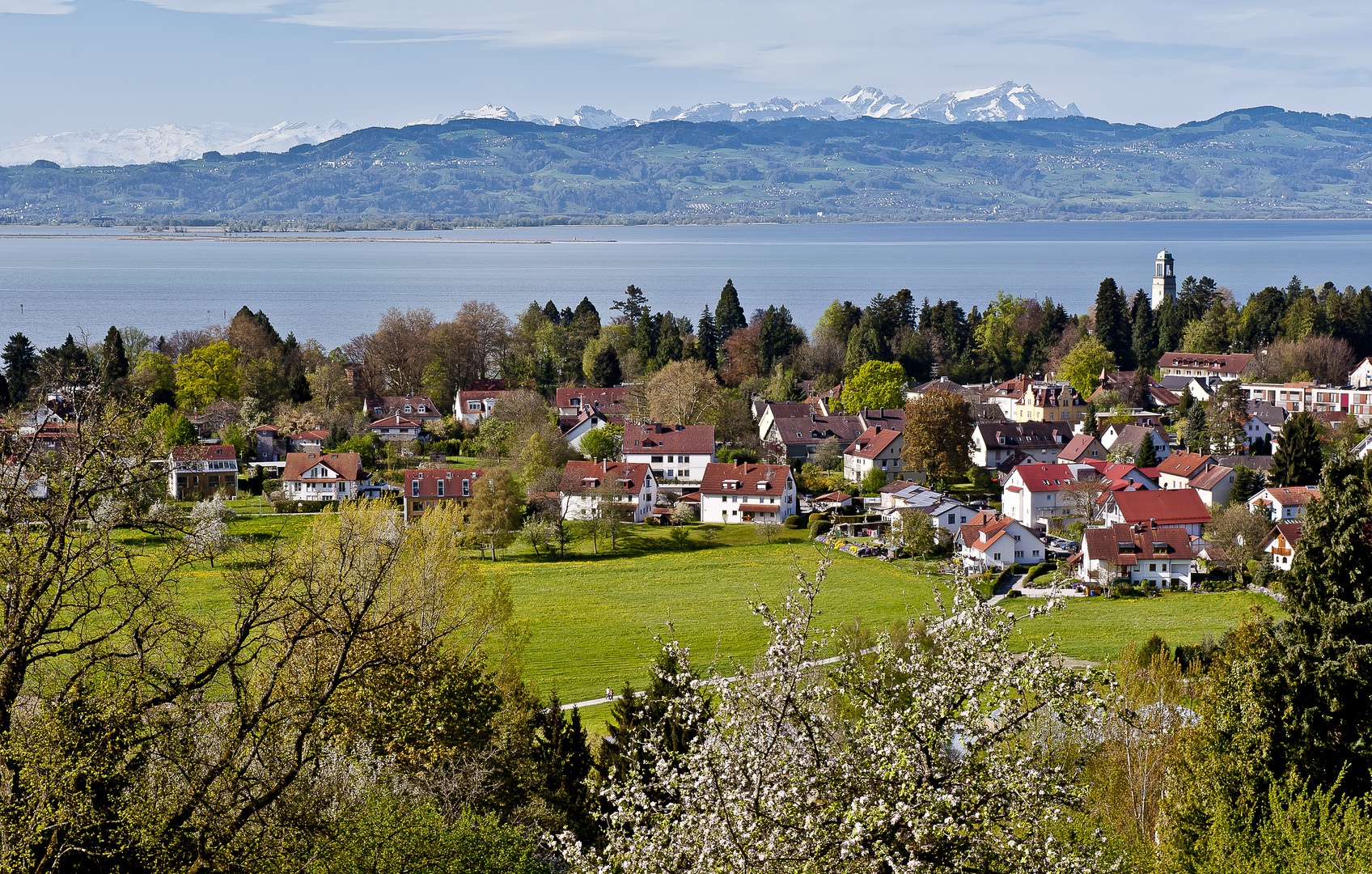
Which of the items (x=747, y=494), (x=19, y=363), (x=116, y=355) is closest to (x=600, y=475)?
(x=747, y=494)

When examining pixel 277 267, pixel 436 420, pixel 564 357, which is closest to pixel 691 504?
pixel 436 420

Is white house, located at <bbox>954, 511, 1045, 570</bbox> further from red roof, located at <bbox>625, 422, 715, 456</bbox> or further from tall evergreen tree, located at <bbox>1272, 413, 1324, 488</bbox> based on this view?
red roof, located at <bbox>625, 422, 715, 456</bbox>

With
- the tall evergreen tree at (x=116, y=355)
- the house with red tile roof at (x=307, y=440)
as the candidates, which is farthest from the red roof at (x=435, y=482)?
the tall evergreen tree at (x=116, y=355)

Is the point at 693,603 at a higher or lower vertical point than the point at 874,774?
lower

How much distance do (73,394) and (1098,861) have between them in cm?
836

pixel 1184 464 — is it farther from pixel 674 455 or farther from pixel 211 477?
pixel 211 477

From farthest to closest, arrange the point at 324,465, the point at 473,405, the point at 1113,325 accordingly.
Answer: the point at 1113,325 < the point at 473,405 < the point at 324,465

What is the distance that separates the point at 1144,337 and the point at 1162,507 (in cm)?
3707

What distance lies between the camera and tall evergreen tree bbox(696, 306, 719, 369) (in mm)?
67875

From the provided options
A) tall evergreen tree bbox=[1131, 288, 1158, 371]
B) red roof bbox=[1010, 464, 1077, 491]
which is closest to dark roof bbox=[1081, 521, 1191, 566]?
red roof bbox=[1010, 464, 1077, 491]

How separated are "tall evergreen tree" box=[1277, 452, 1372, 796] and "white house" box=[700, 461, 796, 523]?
1089 inches

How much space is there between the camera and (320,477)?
42.8m

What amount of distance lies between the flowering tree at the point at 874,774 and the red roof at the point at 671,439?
1547 inches

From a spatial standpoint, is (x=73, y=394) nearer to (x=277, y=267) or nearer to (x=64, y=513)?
(x=64, y=513)
